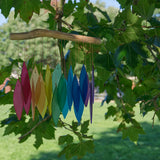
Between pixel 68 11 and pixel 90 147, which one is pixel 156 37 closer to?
pixel 68 11

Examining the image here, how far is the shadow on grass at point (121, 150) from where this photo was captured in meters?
6.82

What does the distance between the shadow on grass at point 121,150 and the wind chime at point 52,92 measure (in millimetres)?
5570

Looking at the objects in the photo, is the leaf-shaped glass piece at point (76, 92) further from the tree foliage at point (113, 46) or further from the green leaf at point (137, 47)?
the green leaf at point (137, 47)

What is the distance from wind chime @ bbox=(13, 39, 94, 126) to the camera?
52.1 inches

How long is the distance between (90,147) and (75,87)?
5.01ft

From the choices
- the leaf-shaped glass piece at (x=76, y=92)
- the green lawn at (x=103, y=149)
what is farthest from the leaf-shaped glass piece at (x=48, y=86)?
the green lawn at (x=103, y=149)

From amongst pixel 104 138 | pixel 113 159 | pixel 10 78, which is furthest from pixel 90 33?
pixel 104 138

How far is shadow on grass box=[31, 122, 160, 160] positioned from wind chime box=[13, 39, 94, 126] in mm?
5570

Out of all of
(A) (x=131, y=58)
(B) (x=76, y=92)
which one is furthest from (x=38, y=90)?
(A) (x=131, y=58)

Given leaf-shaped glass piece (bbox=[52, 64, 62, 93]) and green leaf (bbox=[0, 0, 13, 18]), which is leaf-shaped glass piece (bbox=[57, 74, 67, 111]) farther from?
green leaf (bbox=[0, 0, 13, 18])

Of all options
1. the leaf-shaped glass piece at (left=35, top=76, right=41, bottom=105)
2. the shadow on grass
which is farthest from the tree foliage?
the shadow on grass

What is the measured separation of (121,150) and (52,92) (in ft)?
21.4

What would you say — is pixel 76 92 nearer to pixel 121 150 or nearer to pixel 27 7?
pixel 27 7

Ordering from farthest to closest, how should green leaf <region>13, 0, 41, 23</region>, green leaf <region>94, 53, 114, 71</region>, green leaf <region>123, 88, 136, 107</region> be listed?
green leaf <region>123, 88, 136, 107</region>, green leaf <region>94, 53, 114, 71</region>, green leaf <region>13, 0, 41, 23</region>
